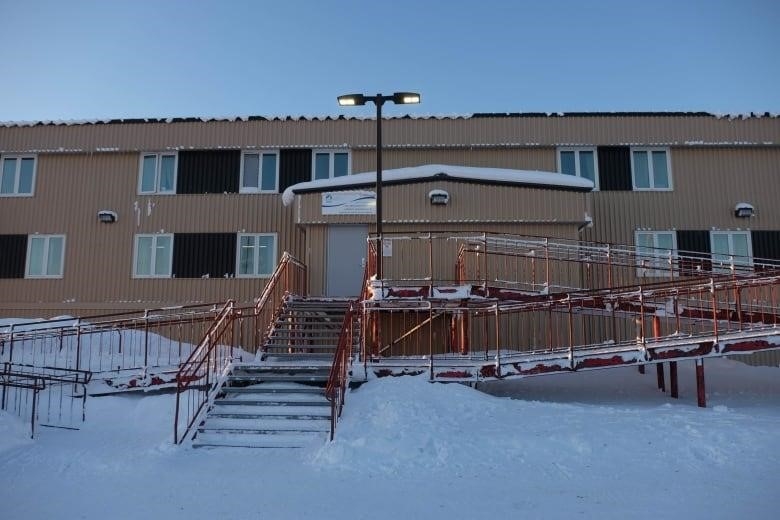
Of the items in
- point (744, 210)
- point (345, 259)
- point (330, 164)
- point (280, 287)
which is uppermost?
point (330, 164)

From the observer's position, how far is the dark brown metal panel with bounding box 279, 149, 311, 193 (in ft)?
66.5

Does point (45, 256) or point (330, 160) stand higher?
point (330, 160)

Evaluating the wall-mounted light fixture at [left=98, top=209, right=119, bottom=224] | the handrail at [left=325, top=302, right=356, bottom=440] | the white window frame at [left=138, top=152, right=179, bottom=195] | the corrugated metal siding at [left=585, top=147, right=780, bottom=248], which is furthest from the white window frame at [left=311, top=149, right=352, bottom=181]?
the handrail at [left=325, top=302, right=356, bottom=440]

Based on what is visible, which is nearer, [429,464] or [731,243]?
[429,464]

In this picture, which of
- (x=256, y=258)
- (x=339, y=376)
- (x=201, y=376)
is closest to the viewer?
(x=339, y=376)

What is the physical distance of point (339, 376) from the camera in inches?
454

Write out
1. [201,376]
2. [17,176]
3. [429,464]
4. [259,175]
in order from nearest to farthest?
[429,464] < [201,376] < [259,175] < [17,176]

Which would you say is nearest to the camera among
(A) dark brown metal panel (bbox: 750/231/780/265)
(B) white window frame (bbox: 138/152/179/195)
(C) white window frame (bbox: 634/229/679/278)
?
(C) white window frame (bbox: 634/229/679/278)

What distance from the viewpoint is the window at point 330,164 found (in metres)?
20.3

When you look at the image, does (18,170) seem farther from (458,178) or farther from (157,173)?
(458,178)

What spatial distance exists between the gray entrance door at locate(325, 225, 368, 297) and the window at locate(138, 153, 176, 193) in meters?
6.03

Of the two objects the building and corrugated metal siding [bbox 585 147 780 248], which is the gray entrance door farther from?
corrugated metal siding [bbox 585 147 780 248]

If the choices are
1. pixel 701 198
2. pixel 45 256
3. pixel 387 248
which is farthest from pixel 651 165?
pixel 45 256

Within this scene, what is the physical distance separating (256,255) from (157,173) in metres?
4.10
